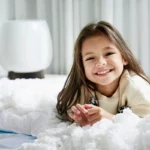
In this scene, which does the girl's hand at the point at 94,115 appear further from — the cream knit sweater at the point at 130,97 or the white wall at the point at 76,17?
the white wall at the point at 76,17

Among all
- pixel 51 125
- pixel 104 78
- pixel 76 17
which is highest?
pixel 76 17

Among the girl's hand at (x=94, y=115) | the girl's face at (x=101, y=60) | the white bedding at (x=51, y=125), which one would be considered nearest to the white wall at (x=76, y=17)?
the white bedding at (x=51, y=125)

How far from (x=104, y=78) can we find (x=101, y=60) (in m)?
0.06

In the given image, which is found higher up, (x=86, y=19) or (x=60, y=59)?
(x=86, y=19)

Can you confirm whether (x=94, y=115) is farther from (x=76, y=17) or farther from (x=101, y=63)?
(x=76, y=17)

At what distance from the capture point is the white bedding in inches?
29.1

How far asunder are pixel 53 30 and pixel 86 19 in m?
0.23

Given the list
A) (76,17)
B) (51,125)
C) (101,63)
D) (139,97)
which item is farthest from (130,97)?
(76,17)

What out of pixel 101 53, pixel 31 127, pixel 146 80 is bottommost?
pixel 31 127

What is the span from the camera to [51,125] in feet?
3.43

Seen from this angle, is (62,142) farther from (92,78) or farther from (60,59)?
(60,59)

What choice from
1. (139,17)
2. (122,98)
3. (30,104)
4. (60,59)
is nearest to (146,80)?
(122,98)

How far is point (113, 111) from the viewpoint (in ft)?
3.66

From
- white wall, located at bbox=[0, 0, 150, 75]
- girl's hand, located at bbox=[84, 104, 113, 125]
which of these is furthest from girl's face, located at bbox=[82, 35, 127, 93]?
white wall, located at bbox=[0, 0, 150, 75]
